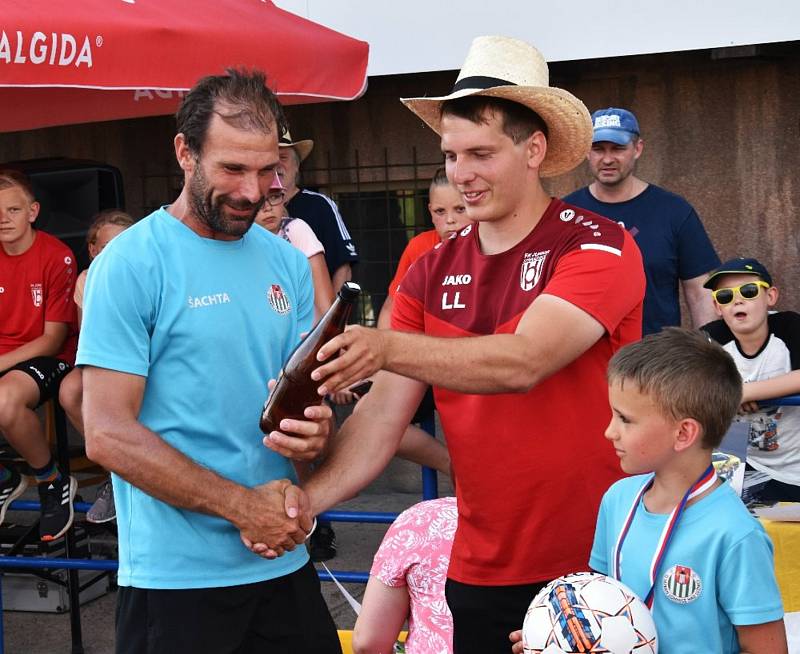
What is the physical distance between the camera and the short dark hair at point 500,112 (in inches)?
114

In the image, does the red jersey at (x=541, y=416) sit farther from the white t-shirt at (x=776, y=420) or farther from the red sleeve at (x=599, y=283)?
the white t-shirt at (x=776, y=420)

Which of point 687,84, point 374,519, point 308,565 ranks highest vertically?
point 687,84

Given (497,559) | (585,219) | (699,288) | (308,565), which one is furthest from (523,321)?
(699,288)

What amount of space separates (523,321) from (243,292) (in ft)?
2.39

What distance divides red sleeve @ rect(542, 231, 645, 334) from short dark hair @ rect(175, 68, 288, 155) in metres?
0.85

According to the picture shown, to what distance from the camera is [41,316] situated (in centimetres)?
623

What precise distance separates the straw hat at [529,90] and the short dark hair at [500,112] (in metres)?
0.02

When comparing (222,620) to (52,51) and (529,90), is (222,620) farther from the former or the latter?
(52,51)

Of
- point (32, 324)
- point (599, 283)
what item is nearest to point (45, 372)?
point (32, 324)

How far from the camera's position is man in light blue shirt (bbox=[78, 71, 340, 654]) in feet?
8.89

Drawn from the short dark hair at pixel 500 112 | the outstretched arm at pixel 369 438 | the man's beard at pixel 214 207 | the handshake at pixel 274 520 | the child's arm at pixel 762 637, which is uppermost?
the short dark hair at pixel 500 112

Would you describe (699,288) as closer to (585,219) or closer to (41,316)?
(585,219)

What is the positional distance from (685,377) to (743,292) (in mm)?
2386

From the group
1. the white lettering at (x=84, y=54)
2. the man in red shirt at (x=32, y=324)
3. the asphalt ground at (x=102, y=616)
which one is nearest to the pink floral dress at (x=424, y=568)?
the asphalt ground at (x=102, y=616)
